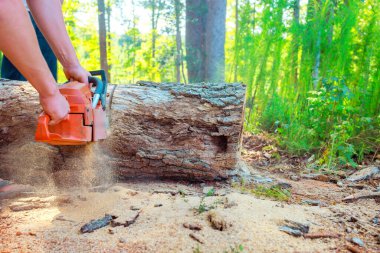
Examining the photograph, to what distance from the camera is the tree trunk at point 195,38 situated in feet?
26.0

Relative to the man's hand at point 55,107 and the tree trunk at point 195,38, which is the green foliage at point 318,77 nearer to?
the tree trunk at point 195,38

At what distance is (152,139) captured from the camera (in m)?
2.75

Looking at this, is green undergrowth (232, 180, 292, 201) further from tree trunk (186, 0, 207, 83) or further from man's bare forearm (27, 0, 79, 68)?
tree trunk (186, 0, 207, 83)

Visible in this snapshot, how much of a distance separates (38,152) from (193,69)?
582cm

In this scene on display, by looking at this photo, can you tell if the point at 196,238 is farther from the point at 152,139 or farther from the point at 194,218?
the point at 152,139

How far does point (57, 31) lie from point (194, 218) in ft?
4.51

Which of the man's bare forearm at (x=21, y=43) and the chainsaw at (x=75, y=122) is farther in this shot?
the chainsaw at (x=75, y=122)

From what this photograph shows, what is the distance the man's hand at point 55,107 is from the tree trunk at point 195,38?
244 inches

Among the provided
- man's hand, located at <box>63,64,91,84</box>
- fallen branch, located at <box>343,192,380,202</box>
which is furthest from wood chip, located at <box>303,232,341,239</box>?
man's hand, located at <box>63,64,91,84</box>

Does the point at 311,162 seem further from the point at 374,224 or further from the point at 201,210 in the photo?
the point at 201,210

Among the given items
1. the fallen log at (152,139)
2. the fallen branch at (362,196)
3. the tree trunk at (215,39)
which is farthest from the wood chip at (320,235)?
the tree trunk at (215,39)

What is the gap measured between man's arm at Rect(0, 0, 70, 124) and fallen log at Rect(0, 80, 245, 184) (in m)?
0.98

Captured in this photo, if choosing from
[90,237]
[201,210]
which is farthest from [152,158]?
[90,237]

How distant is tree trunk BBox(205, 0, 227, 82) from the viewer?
7152 mm
